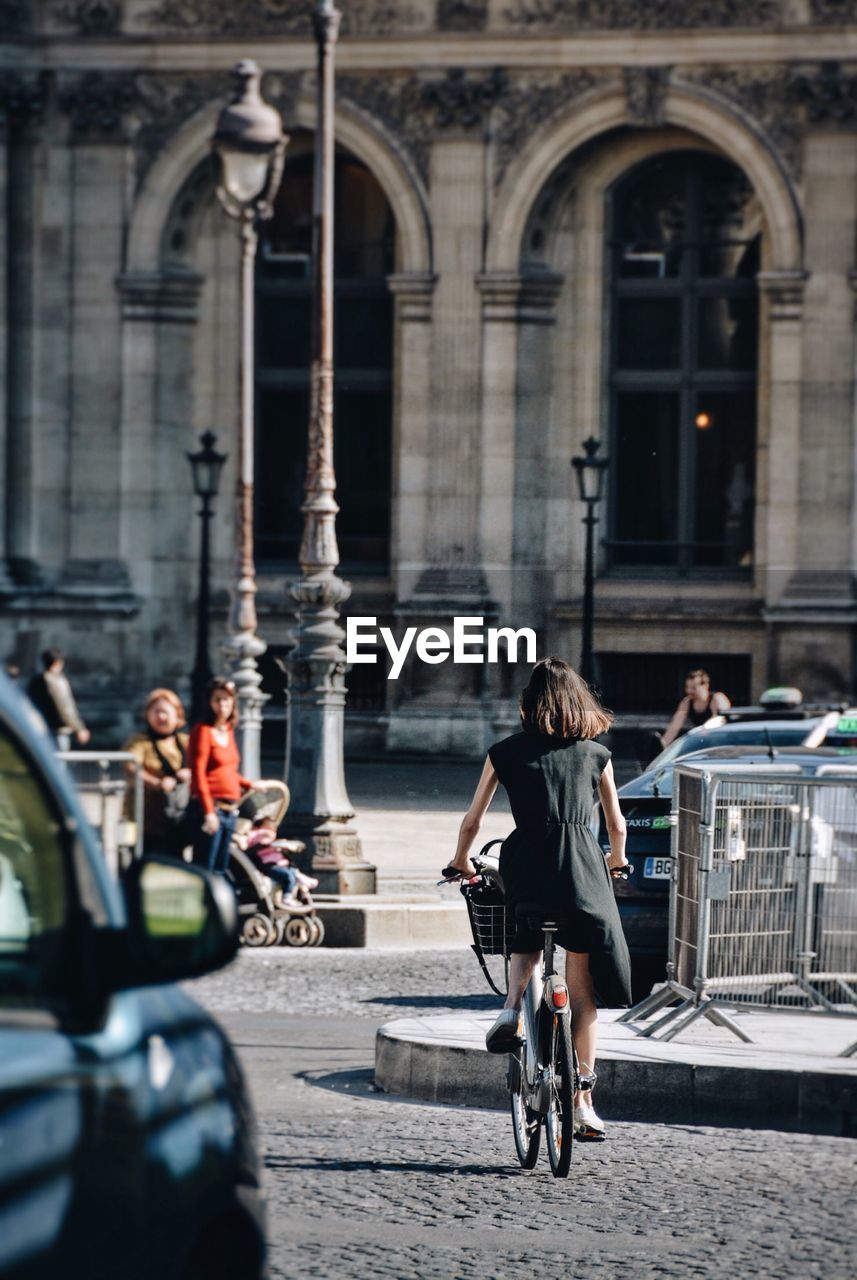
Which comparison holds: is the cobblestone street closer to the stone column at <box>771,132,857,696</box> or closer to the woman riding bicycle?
the woman riding bicycle

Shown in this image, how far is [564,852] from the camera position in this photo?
8.77 meters

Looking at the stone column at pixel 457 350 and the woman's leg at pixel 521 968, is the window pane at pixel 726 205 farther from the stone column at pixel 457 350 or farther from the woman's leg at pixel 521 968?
the woman's leg at pixel 521 968

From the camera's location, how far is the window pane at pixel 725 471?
3378 centimetres

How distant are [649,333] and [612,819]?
25.5 m

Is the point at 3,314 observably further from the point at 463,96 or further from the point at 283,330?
the point at 463,96

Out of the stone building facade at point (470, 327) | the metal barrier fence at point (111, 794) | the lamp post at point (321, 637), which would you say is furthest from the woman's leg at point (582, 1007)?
the stone building facade at point (470, 327)

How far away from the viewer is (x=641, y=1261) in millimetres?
7379

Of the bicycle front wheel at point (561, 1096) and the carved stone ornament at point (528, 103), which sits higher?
the carved stone ornament at point (528, 103)

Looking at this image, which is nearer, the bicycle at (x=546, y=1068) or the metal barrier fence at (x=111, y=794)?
the bicycle at (x=546, y=1068)

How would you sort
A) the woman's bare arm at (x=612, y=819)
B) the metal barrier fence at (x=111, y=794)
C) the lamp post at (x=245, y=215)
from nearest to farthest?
the woman's bare arm at (x=612, y=819), the metal barrier fence at (x=111, y=794), the lamp post at (x=245, y=215)

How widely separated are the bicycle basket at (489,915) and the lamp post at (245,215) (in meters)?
11.5

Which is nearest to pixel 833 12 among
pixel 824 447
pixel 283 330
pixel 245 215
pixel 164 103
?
pixel 824 447

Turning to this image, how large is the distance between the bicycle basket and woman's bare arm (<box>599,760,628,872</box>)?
1.37 ft

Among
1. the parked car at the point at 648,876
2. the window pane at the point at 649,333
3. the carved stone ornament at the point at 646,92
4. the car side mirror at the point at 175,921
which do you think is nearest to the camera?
the car side mirror at the point at 175,921
